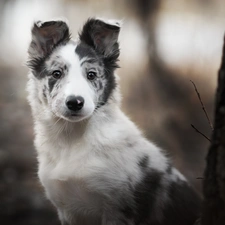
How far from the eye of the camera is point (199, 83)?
6.91ft

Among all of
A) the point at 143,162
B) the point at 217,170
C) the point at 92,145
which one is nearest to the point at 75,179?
the point at 92,145

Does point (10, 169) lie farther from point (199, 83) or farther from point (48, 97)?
point (199, 83)

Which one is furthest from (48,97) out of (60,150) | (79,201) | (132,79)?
(132,79)

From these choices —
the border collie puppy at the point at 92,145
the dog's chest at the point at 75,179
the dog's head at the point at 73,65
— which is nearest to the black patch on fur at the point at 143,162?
the border collie puppy at the point at 92,145

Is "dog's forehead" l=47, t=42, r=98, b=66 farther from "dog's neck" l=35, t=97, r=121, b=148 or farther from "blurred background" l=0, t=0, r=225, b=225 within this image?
"blurred background" l=0, t=0, r=225, b=225

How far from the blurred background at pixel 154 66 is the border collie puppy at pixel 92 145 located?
1.16 feet

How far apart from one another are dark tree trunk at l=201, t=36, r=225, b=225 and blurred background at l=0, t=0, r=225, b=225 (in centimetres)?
85

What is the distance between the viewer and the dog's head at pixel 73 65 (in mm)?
1540

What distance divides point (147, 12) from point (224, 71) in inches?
42.9

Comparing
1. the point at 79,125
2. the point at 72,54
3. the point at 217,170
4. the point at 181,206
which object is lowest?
the point at 181,206

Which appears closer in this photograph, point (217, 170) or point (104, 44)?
point (217, 170)

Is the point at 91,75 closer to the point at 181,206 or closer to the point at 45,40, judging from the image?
the point at 45,40

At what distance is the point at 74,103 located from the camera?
4.93ft

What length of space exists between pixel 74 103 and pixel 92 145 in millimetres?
221
